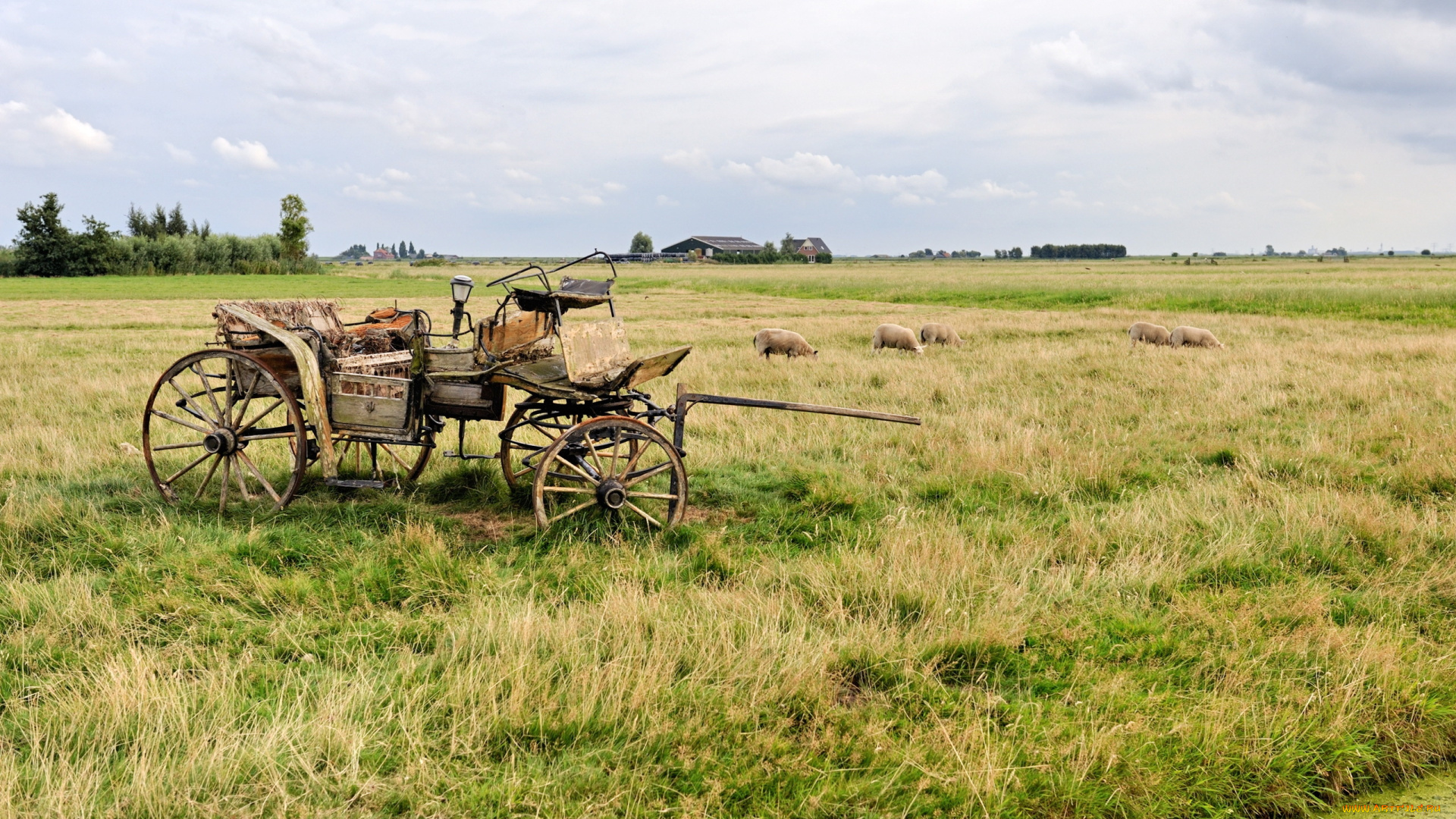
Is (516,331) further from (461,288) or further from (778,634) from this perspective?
(778,634)

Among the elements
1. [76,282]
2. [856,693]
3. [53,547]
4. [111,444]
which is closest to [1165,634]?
[856,693]

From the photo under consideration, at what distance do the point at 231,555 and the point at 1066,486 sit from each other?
272 inches

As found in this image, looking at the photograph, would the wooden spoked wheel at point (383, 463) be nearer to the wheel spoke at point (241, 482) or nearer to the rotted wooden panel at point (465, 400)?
the wheel spoke at point (241, 482)

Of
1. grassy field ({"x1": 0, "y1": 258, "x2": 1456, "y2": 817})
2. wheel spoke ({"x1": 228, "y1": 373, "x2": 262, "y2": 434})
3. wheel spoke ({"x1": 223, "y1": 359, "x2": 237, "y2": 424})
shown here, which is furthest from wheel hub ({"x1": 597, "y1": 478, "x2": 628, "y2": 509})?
wheel spoke ({"x1": 223, "y1": 359, "x2": 237, "y2": 424})

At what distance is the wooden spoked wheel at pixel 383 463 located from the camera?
7909mm

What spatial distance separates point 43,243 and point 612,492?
89946mm

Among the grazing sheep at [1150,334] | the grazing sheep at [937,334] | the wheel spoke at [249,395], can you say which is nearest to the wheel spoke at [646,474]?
the wheel spoke at [249,395]

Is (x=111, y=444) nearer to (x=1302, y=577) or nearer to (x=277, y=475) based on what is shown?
(x=277, y=475)

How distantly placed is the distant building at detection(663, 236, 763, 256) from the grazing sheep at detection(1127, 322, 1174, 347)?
407 feet

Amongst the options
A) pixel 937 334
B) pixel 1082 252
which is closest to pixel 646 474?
pixel 937 334

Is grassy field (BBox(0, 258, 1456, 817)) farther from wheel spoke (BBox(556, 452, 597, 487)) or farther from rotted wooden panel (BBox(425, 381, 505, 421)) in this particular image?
rotted wooden panel (BBox(425, 381, 505, 421))

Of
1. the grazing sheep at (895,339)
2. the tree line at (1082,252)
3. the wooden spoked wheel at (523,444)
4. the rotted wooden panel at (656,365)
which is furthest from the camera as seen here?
the tree line at (1082,252)

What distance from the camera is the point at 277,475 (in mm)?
8055

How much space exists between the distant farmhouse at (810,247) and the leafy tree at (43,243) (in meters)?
98.2
